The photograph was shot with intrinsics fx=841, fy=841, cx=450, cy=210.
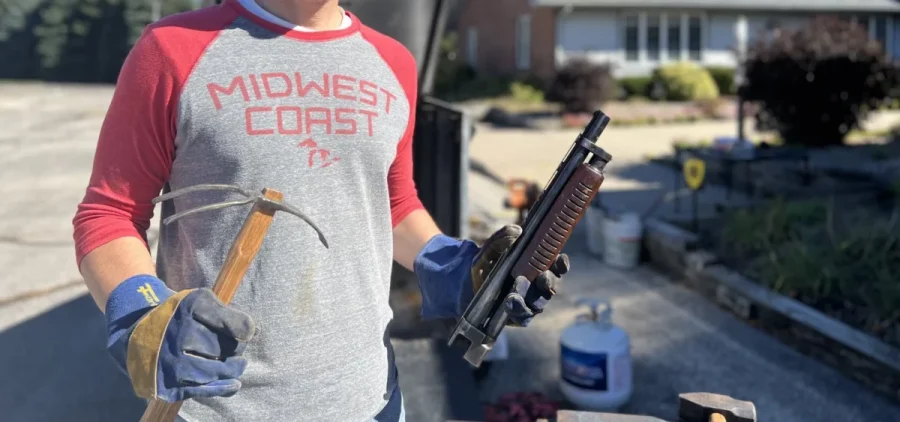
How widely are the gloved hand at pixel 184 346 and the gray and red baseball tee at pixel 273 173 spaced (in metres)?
0.24

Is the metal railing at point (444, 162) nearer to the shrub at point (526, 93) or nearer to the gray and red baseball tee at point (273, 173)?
the gray and red baseball tee at point (273, 173)

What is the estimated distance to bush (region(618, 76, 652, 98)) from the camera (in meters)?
20.7

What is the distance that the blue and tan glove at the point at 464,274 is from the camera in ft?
5.23

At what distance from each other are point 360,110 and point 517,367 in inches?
122

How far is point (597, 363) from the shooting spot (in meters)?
3.78

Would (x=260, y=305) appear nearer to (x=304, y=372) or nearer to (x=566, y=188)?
(x=304, y=372)

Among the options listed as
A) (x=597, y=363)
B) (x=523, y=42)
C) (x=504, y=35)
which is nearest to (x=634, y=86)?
(x=523, y=42)

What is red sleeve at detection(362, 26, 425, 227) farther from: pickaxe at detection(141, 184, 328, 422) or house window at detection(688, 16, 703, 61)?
house window at detection(688, 16, 703, 61)

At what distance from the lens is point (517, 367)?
4.48m

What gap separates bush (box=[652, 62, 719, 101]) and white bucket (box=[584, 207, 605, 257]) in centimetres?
1440

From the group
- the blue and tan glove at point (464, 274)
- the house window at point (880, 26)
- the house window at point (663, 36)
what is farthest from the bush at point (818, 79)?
the house window at point (880, 26)

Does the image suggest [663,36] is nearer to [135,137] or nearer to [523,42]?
[523,42]

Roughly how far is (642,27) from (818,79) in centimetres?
1158

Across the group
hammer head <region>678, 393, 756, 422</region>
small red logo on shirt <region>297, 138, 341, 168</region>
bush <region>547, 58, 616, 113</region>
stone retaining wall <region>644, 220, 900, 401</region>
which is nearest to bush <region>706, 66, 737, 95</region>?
bush <region>547, 58, 616, 113</region>
